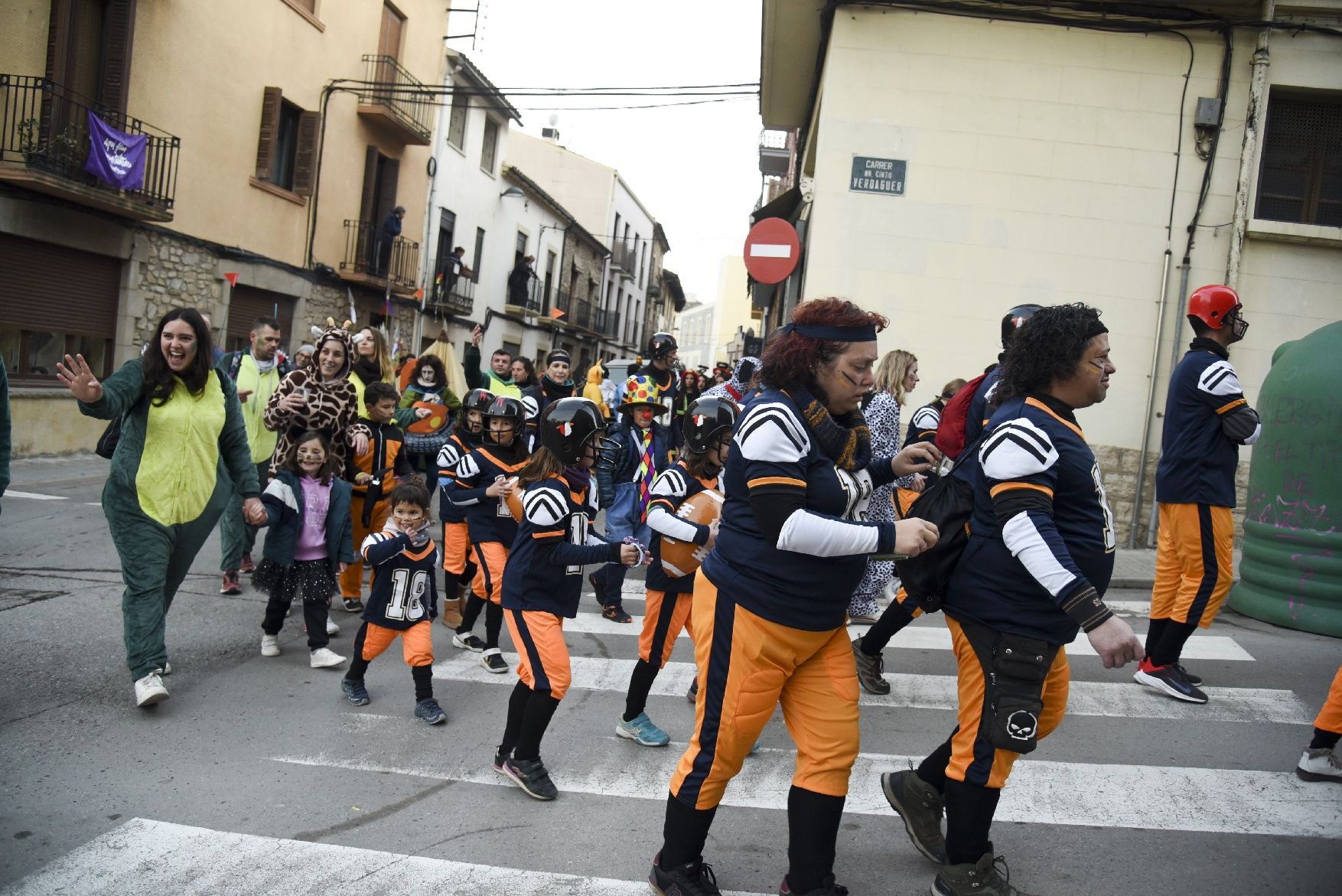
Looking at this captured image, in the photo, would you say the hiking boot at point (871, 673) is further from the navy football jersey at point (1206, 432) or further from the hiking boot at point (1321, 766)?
the hiking boot at point (1321, 766)

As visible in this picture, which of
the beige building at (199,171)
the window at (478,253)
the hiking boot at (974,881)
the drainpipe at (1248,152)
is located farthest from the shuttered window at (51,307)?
the window at (478,253)

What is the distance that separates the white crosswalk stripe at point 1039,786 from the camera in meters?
3.89

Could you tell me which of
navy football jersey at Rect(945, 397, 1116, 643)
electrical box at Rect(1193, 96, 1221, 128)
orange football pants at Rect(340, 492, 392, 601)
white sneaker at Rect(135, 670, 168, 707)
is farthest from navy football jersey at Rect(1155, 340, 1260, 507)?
electrical box at Rect(1193, 96, 1221, 128)

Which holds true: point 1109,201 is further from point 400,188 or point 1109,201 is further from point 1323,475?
point 400,188

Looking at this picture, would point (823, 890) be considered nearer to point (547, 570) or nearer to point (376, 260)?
point (547, 570)

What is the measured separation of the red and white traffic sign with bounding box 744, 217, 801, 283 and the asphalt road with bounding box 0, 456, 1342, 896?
15.5ft

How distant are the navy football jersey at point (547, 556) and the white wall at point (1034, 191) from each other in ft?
26.0

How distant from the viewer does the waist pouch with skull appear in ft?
9.93

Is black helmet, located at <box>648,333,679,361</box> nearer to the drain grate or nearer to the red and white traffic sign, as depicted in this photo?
the red and white traffic sign

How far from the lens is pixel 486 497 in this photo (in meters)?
5.57

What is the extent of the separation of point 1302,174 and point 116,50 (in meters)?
14.9

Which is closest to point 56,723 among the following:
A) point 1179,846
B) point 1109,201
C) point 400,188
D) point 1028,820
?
point 1028,820

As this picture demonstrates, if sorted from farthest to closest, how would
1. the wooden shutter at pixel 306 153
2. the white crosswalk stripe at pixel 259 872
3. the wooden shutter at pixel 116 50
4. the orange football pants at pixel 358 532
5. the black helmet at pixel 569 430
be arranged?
the wooden shutter at pixel 306 153
the wooden shutter at pixel 116 50
the orange football pants at pixel 358 532
the black helmet at pixel 569 430
the white crosswalk stripe at pixel 259 872

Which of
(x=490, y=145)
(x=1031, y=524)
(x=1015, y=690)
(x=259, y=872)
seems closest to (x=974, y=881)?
(x=1015, y=690)
